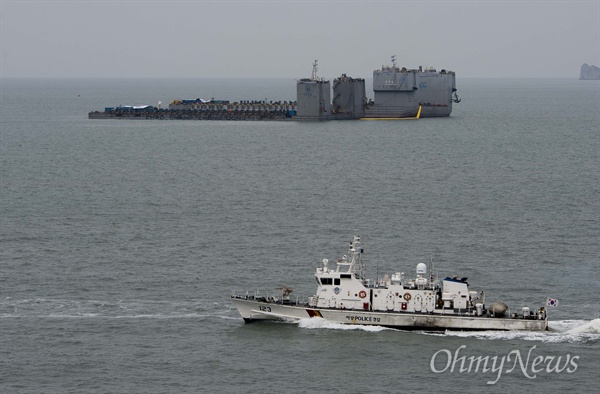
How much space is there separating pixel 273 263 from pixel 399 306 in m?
17.5

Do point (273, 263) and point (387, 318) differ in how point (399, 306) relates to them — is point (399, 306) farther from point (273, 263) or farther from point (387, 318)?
point (273, 263)

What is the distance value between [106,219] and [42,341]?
122ft

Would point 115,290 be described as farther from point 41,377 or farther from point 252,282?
point 41,377

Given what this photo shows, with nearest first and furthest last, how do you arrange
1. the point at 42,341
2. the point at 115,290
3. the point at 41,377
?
the point at 41,377 < the point at 42,341 < the point at 115,290

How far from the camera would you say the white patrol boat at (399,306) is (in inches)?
2517

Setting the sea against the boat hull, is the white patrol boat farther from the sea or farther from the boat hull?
the sea

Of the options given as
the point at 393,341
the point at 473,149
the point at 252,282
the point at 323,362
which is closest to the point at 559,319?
the point at 393,341

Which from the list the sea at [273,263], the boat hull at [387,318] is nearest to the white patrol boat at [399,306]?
the boat hull at [387,318]

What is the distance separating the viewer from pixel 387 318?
6488 centimetres

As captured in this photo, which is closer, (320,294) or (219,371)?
(219,371)

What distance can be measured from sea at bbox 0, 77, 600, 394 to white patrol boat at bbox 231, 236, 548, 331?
2.37 feet

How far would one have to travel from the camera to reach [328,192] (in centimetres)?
11775

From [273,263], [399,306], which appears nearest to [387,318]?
[399,306]

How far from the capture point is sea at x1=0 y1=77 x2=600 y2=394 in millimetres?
58384
